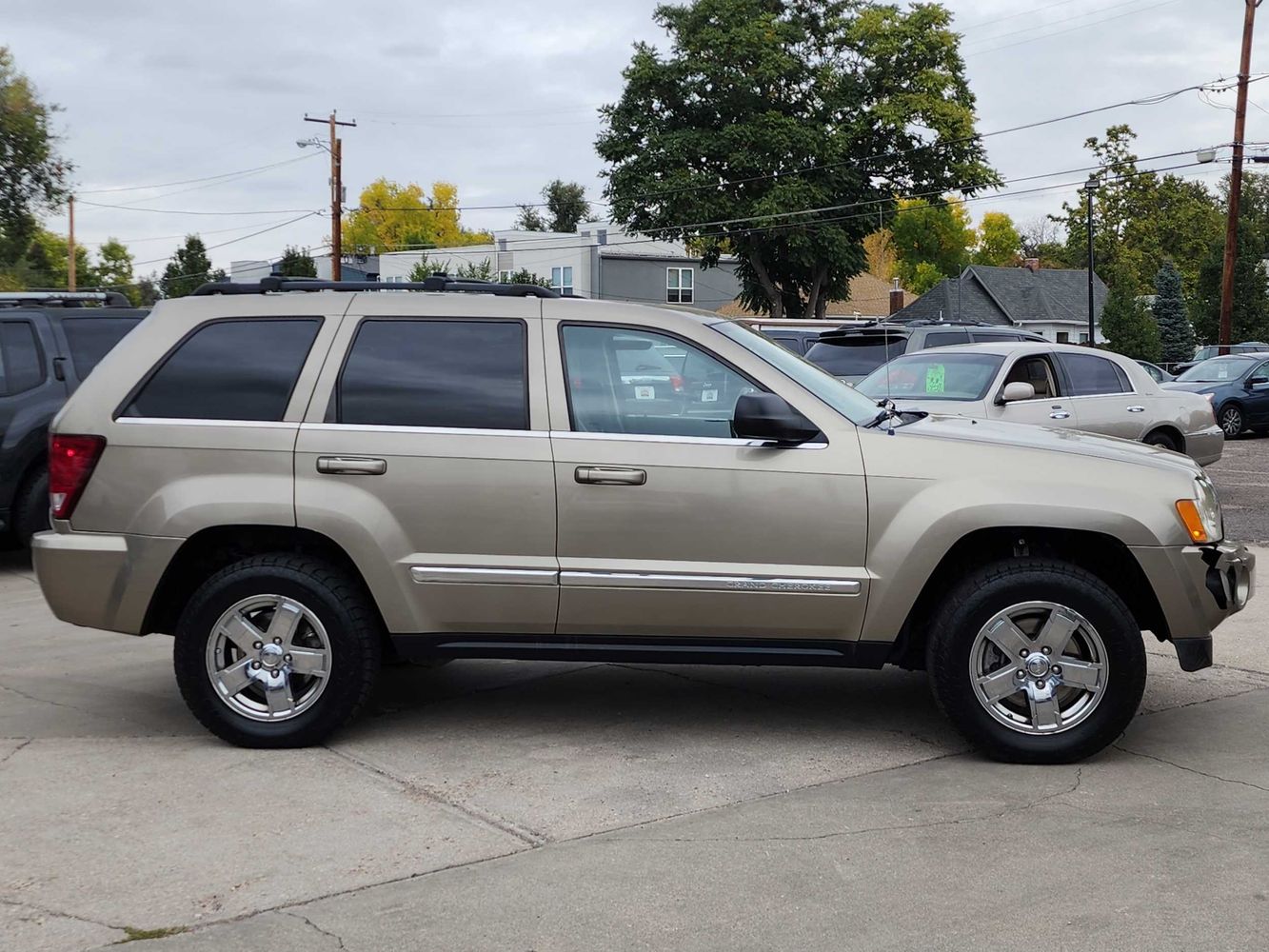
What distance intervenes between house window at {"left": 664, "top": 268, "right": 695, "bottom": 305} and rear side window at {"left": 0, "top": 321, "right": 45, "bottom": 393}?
63772 mm

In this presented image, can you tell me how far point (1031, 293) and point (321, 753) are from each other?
7935cm

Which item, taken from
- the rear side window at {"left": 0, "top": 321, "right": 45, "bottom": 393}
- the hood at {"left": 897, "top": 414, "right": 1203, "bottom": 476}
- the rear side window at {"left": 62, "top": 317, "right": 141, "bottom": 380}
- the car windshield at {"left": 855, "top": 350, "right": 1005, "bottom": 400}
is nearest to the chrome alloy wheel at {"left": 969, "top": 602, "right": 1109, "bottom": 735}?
the hood at {"left": 897, "top": 414, "right": 1203, "bottom": 476}

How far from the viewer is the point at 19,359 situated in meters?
10.8

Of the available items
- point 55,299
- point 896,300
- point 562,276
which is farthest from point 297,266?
point 55,299

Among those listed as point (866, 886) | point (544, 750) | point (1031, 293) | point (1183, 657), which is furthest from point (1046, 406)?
point (1031, 293)

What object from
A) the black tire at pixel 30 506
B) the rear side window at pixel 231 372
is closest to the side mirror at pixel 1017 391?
the rear side window at pixel 231 372

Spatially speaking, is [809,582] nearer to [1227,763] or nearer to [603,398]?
[603,398]

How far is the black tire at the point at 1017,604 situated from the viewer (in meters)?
5.40

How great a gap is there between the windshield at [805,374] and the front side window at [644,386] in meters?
0.21

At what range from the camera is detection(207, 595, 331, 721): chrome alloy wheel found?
565 centimetres

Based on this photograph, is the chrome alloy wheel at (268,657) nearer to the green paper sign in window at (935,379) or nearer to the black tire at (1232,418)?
the green paper sign in window at (935,379)

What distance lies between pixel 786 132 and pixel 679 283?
2078 centimetres

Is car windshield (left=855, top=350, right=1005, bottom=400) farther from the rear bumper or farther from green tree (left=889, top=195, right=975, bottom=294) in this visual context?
green tree (left=889, top=195, right=975, bottom=294)

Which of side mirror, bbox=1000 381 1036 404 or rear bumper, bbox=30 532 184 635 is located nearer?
rear bumper, bbox=30 532 184 635
